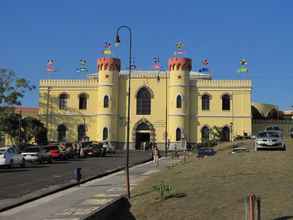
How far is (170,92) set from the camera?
85.8m

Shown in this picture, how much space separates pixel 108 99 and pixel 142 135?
769 centimetres

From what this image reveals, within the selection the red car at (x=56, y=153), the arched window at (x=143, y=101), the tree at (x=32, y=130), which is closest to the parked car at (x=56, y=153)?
the red car at (x=56, y=153)

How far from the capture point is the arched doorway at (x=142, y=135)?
86.5 m

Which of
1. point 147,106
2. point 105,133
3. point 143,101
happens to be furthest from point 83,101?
point 147,106

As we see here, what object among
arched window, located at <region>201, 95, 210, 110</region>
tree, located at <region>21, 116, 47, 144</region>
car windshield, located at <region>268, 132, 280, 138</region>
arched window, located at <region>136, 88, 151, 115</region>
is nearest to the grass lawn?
car windshield, located at <region>268, 132, 280, 138</region>

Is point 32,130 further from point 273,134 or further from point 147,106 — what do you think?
point 273,134

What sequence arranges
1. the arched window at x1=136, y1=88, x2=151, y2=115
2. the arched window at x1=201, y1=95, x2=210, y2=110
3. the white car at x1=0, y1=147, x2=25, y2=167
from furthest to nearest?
the arched window at x1=136, y1=88, x2=151, y2=115 < the arched window at x1=201, y1=95, x2=210, y2=110 < the white car at x1=0, y1=147, x2=25, y2=167

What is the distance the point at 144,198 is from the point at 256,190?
3464mm

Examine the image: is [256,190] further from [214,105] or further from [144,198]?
[214,105]

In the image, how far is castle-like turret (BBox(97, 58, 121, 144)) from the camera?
279 ft

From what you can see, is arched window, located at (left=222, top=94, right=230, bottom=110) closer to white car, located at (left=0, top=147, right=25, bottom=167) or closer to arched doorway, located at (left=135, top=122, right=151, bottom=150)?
arched doorway, located at (left=135, top=122, right=151, bottom=150)

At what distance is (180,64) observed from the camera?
84.3m

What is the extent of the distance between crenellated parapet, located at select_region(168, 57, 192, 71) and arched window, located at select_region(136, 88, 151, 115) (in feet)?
18.8

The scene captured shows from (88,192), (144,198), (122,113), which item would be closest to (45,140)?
(122,113)
